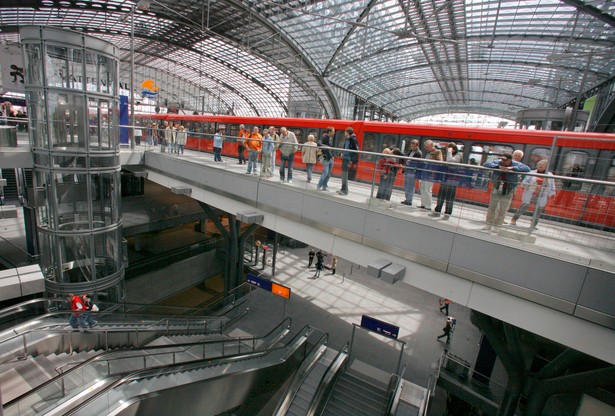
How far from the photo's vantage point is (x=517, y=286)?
533cm

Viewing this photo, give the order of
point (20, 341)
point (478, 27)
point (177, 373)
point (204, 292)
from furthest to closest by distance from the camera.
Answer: point (478, 27), point (204, 292), point (177, 373), point (20, 341)

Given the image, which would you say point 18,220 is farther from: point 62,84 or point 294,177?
point 294,177

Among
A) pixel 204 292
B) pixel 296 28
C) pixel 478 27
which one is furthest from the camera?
pixel 296 28

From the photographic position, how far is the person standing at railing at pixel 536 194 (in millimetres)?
5430

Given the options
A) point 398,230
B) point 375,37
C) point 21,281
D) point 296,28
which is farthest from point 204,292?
point 375,37

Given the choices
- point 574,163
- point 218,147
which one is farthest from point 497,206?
point 218,147

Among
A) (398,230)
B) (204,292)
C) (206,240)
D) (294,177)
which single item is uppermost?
(294,177)

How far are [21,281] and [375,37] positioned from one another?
1411 inches

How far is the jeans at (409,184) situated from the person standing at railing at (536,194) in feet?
6.17

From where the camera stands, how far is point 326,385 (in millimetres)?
10008

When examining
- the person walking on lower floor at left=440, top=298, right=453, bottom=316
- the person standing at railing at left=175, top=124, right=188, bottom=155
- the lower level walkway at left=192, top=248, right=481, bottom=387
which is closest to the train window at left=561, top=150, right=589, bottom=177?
the lower level walkway at left=192, top=248, right=481, bottom=387

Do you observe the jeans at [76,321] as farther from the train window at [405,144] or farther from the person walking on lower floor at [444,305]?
the person walking on lower floor at [444,305]

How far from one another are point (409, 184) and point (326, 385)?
271 inches

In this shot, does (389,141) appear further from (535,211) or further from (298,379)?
(298,379)
